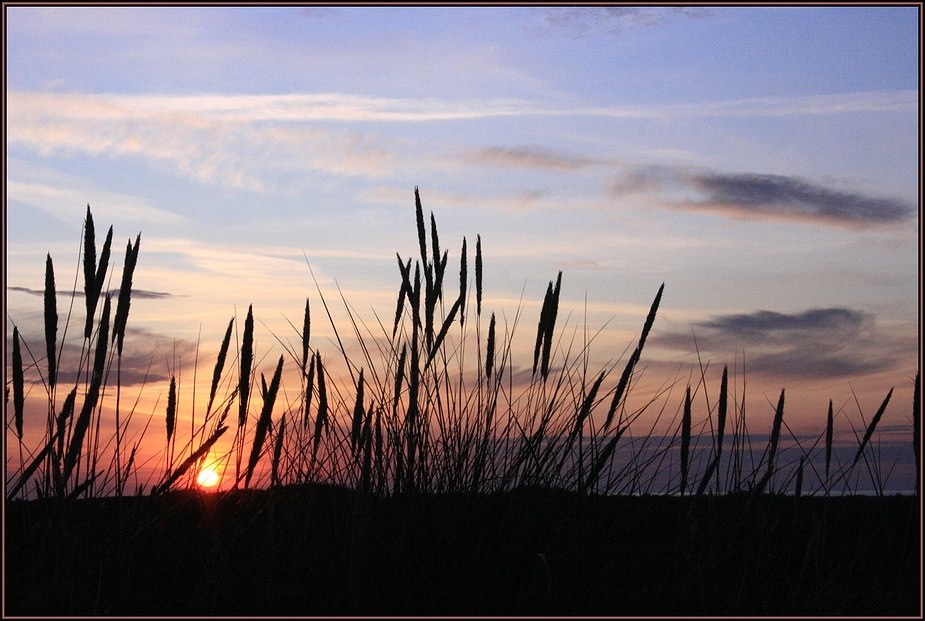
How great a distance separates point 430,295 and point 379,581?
83cm

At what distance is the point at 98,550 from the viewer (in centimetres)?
239

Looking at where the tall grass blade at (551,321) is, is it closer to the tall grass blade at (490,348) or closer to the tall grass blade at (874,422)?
the tall grass blade at (490,348)

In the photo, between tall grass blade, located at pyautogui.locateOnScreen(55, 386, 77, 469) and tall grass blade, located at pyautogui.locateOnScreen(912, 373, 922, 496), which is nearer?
tall grass blade, located at pyautogui.locateOnScreen(55, 386, 77, 469)

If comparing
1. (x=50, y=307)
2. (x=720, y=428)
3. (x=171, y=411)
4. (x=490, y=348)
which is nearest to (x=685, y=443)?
(x=720, y=428)

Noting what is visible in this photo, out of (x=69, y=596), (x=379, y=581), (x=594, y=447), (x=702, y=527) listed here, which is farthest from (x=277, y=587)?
(x=702, y=527)

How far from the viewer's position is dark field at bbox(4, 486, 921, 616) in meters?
2.04

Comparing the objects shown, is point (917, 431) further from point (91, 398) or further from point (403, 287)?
point (91, 398)

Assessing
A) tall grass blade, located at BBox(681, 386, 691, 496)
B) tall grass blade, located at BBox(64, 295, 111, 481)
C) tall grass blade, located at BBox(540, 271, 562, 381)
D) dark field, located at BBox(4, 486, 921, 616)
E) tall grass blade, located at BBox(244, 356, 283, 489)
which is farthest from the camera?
tall grass blade, located at BBox(540, 271, 562, 381)

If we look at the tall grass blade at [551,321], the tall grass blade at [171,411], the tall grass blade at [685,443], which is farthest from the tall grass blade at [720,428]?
the tall grass blade at [171,411]

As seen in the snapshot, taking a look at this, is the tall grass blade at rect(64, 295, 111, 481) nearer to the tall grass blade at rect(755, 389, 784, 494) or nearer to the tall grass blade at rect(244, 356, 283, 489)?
the tall grass blade at rect(244, 356, 283, 489)

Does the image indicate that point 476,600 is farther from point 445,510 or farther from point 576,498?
point 576,498

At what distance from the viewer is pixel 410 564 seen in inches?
84.7

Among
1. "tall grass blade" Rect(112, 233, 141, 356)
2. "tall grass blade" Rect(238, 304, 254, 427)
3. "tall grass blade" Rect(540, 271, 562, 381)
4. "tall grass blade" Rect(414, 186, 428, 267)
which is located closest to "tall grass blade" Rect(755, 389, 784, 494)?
"tall grass blade" Rect(540, 271, 562, 381)

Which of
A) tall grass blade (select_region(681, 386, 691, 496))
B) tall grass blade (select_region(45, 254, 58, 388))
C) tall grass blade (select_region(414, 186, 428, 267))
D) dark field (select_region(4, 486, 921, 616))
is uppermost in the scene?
tall grass blade (select_region(414, 186, 428, 267))
